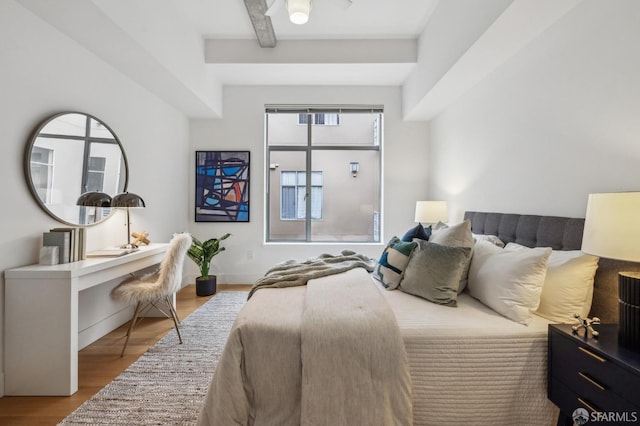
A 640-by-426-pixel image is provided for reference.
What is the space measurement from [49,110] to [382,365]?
2.76m

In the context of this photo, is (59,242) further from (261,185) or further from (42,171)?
(261,185)

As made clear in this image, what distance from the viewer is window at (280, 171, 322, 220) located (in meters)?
4.45

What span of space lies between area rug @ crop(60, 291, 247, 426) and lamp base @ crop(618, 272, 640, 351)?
2.07 m

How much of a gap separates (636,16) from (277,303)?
2321 millimetres

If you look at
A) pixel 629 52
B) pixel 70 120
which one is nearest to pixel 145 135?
pixel 70 120

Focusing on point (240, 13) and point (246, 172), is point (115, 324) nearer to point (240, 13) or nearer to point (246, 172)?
point (246, 172)

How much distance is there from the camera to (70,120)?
2.21 m

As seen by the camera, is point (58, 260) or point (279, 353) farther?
point (58, 260)

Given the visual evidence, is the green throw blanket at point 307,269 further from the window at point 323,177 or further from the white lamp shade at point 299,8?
the white lamp shade at point 299,8

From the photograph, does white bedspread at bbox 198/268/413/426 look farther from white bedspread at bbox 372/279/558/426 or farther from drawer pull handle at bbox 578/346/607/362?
drawer pull handle at bbox 578/346/607/362

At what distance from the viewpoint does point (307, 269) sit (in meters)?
2.19

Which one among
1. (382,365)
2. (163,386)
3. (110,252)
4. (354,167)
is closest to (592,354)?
(382,365)

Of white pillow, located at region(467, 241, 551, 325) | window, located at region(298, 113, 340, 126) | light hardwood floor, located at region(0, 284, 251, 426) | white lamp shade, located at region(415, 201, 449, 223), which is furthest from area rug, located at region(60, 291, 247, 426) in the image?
window, located at region(298, 113, 340, 126)

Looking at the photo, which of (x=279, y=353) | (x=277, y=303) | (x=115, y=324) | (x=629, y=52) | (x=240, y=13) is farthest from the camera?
(x=240, y=13)
